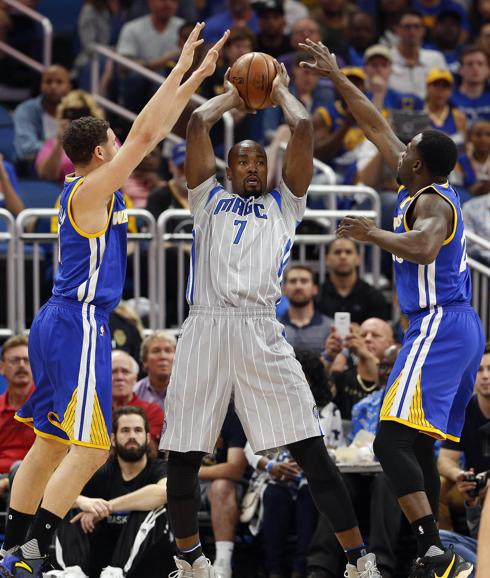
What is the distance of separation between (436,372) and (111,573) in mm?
2727

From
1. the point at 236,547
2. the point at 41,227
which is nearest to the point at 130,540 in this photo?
the point at 236,547

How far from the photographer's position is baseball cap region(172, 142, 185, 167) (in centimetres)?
1207

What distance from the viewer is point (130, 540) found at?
8.84m

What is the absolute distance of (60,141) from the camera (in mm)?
12430

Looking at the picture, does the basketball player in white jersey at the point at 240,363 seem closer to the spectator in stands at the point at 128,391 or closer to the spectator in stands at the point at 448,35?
the spectator in stands at the point at 128,391

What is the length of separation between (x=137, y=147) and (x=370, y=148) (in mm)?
5986

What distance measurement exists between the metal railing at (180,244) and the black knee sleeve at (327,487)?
12.5 feet

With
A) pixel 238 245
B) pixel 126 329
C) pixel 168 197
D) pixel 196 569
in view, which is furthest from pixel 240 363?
pixel 168 197

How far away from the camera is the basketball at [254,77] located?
7.90 meters

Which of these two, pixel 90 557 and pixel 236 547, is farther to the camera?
pixel 236 547

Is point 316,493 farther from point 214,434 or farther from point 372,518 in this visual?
point 372,518

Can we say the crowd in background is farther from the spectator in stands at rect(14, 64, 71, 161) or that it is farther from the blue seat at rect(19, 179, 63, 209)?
the blue seat at rect(19, 179, 63, 209)

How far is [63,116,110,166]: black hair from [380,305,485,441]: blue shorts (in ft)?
6.64

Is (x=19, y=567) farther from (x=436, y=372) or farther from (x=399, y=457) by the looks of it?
(x=436, y=372)
